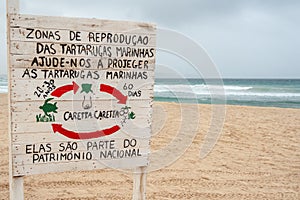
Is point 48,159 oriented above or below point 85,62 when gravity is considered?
below

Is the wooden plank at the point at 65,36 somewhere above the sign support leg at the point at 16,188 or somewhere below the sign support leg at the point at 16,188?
above

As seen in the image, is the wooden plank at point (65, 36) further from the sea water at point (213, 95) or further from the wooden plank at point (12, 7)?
the sea water at point (213, 95)

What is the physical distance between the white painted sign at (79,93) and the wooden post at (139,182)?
0.11 metres

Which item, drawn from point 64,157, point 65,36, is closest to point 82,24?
point 65,36

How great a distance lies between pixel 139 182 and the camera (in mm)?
3568

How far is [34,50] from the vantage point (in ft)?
9.48

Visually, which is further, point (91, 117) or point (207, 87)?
point (207, 87)

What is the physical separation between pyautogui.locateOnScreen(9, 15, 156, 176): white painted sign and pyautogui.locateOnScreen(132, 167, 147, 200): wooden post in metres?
0.11

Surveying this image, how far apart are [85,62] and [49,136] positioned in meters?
0.67

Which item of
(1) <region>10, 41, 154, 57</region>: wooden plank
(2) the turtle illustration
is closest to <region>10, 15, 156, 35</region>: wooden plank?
(1) <region>10, 41, 154, 57</region>: wooden plank

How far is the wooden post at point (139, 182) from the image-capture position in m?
3.55

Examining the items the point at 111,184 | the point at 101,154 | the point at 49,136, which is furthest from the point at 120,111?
the point at 111,184

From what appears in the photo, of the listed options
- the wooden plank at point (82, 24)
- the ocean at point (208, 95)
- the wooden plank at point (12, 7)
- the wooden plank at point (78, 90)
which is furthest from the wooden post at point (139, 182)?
the ocean at point (208, 95)

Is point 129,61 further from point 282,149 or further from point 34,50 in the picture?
point 282,149
